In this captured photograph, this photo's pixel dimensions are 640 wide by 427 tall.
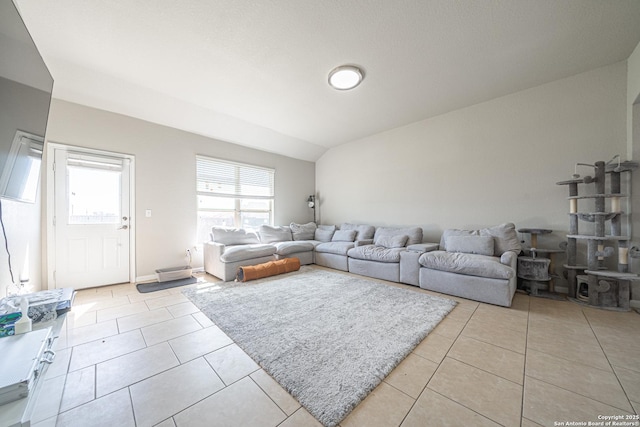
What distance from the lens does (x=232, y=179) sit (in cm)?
473

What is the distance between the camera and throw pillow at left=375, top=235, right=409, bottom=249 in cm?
386

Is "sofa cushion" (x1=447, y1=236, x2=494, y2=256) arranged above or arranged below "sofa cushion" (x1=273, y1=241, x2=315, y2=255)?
above

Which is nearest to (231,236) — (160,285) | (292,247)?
(292,247)

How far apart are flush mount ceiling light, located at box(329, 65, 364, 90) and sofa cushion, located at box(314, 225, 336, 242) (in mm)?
3037

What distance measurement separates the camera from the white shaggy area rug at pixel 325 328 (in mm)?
1385

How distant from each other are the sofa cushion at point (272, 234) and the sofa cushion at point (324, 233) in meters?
0.71

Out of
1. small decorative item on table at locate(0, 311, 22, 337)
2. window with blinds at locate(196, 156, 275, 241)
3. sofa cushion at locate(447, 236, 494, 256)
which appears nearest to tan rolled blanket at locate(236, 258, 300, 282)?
window with blinds at locate(196, 156, 275, 241)

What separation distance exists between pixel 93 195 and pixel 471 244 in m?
5.59

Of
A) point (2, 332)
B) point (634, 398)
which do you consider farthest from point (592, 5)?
point (2, 332)

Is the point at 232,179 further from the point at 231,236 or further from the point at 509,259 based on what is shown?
the point at 509,259

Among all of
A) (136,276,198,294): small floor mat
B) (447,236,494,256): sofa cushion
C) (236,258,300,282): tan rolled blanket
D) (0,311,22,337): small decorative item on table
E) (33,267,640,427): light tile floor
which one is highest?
(447,236,494,256): sofa cushion

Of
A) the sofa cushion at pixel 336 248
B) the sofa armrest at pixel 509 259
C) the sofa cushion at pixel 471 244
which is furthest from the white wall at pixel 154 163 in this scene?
the sofa armrest at pixel 509 259

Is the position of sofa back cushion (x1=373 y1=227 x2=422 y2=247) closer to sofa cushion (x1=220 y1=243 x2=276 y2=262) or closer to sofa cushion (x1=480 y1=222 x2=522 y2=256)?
sofa cushion (x1=480 y1=222 x2=522 y2=256)

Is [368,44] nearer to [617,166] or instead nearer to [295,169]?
[617,166]
